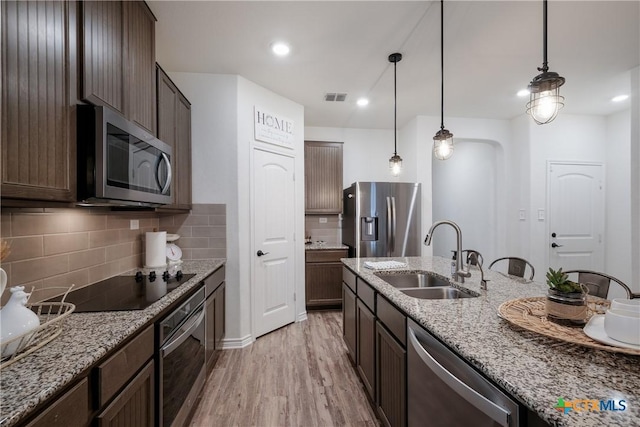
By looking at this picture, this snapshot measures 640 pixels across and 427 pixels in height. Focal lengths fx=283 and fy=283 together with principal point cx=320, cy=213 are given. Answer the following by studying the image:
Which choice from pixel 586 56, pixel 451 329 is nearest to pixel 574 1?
pixel 586 56

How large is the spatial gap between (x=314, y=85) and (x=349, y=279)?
6.81 ft

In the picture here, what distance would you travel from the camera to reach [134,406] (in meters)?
1.15

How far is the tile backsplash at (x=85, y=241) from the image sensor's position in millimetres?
1308

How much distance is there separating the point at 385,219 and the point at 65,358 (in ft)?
11.1

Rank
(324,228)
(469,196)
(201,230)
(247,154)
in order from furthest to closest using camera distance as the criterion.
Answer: (469,196) → (324,228) → (247,154) → (201,230)

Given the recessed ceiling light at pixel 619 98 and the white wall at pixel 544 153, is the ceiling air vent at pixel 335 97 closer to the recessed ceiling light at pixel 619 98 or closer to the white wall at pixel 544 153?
the white wall at pixel 544 153

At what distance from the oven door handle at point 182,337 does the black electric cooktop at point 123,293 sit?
0.24 meters

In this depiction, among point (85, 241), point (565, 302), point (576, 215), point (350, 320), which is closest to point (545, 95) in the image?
point (565, 302)

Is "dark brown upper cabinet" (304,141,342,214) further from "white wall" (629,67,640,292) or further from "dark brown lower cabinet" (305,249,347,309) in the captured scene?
"white wall" (629,67,640,292)

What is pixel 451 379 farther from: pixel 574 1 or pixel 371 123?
pixel 371 123

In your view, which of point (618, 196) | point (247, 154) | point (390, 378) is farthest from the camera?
point (618, 196)

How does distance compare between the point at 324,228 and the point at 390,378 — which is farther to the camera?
the point at 324,228

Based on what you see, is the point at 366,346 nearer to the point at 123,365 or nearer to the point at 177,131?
the point at 123,365

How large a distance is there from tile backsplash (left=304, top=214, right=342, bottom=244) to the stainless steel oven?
257 cm
